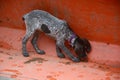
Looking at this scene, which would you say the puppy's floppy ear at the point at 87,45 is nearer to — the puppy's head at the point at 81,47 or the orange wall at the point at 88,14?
the puppy's head at the point at 81,47

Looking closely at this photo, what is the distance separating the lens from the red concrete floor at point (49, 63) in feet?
Result: 14.1

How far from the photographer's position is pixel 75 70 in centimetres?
455

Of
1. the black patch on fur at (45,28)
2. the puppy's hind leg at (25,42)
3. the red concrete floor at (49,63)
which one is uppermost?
the black patch on fur at (45,28)

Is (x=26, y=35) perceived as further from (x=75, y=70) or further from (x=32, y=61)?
(x=75, y=70)

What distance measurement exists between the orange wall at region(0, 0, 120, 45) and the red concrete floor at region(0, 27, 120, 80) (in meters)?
0.19

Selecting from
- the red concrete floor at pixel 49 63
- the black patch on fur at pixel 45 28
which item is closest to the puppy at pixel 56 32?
the black patch on fur at pixel 45 28

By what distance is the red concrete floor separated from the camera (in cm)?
429

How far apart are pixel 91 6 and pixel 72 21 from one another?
45cm

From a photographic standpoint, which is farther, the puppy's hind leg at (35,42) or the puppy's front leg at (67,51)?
the puppy's hind leg at (35,42)

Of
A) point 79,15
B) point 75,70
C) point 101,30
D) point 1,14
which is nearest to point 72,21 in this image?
point 79,15

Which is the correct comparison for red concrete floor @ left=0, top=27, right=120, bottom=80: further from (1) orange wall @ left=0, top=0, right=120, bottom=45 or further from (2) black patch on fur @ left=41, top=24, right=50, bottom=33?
(2) black patch on fur @ left=41, top=24, right=50, bottom=33

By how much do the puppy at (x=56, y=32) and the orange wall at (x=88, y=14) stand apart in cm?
16

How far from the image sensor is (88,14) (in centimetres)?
493

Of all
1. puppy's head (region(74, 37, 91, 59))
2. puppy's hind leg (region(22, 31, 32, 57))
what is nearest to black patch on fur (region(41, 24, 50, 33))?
puppy's hind leg (region(22, 31, 32, 57))
